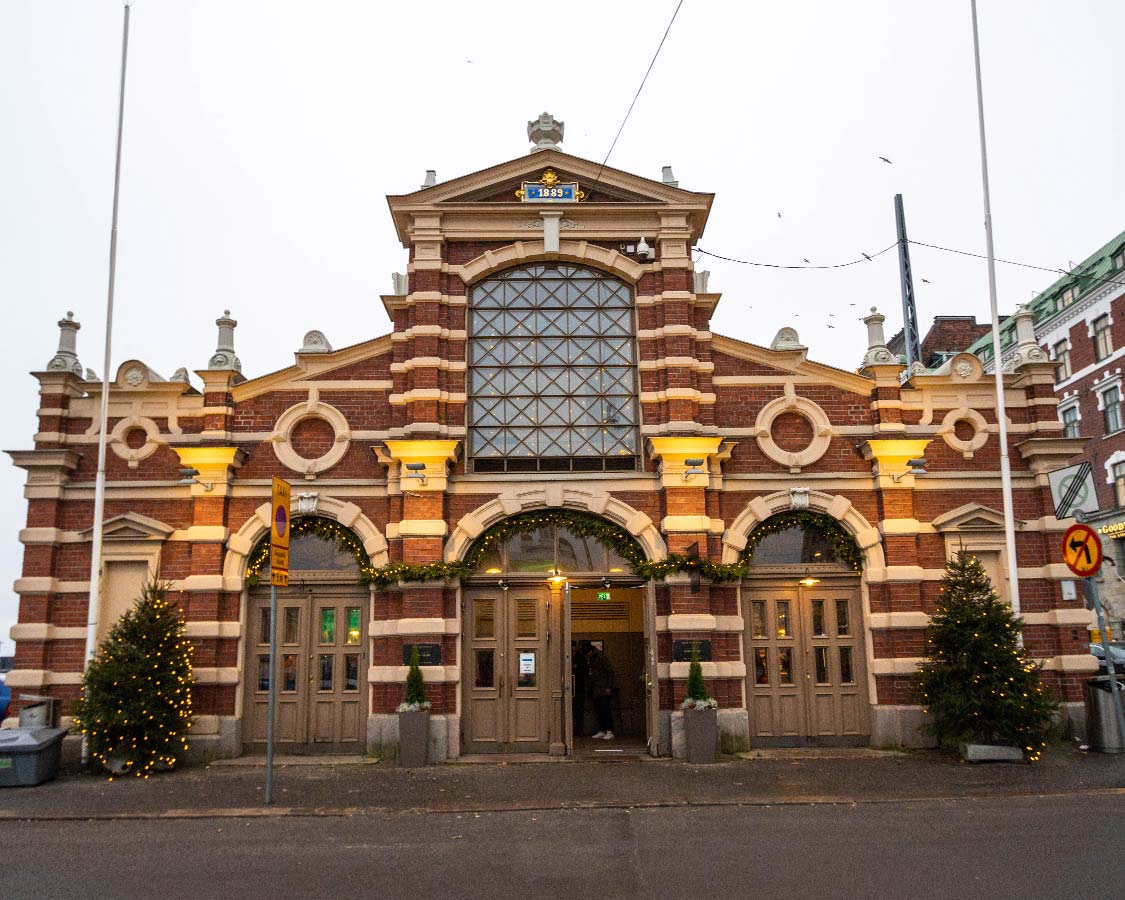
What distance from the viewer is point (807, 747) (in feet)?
51.7

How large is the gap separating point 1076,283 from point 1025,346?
2482 centimetres

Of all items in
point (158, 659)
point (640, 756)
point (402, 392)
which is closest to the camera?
point (158, 659)

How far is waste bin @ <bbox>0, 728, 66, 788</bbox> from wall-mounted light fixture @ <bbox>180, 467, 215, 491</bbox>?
4.36m

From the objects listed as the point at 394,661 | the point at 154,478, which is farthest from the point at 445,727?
the point at 154,478

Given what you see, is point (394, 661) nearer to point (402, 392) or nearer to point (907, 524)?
point (402, 392)

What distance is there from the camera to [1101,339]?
3684 centimetres

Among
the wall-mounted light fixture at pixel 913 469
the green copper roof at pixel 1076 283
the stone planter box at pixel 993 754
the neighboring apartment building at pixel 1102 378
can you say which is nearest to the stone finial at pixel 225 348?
the wall-mounted light fixture at pixel 913 469

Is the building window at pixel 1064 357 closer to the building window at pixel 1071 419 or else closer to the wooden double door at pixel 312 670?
the building window at pixel 1071 419

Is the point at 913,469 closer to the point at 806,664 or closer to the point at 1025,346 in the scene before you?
the point at 1025,346

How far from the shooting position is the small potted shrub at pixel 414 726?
14438 mm

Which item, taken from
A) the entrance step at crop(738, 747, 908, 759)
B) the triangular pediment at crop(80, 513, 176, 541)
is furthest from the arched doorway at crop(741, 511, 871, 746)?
the triangular pediment at crop(80, 513, 176, 541)

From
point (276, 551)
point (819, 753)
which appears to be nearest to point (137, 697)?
point (276, 551)

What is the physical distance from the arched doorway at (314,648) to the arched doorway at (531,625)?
5.87 ft

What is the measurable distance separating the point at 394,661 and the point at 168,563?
4.15m
